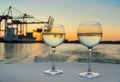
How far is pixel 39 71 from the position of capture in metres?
1.02

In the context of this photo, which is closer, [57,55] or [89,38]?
[89,38]

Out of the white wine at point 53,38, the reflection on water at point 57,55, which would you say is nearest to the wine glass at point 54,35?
the white wine at point 53,38

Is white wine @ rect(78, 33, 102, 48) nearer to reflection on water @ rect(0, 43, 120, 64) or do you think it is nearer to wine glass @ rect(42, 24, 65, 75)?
wine glass @ rect(42, 24, 65, 75)

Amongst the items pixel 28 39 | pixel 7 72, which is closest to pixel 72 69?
pixel 7 72

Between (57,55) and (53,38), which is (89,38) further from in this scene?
(57,55)

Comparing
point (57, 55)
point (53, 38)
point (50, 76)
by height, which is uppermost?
point (53, 38)

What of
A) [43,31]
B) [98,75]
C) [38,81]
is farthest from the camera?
[43,31]

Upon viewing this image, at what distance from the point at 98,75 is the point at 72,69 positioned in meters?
0.15

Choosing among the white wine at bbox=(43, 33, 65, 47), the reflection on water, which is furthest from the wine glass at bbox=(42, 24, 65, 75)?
the reflection on water

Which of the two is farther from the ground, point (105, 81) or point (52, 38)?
point (52, 38)

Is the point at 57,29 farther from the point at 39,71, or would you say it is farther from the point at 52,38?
the point at 39,71

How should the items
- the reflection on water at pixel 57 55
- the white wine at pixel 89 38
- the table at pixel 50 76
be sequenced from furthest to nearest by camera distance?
the reflection on water at pixel 57 55 < the white wine at pixel 89 38 < the table at pixel 50 76

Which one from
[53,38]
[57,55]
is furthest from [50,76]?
[57,55]

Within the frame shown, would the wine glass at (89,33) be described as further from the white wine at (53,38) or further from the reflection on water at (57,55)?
the reflection on water at (57,55)
